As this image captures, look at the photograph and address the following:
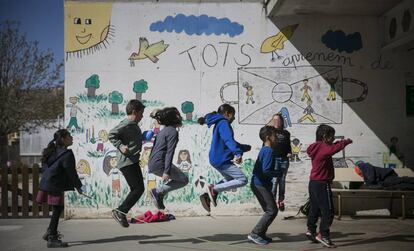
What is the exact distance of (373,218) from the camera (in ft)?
32.4

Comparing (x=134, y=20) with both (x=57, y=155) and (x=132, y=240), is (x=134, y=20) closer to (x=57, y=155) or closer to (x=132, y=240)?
(x=57, y=155)

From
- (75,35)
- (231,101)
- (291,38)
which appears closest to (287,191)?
(231,101)

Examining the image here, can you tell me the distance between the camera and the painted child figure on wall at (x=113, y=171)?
398 inches

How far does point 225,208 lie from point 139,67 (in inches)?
126

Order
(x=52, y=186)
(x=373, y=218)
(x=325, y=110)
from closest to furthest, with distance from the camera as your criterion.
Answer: (x=52, y=186) < (x=373, y=218) < (x=325, y=110)

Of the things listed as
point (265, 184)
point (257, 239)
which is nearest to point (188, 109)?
point (265, 184)

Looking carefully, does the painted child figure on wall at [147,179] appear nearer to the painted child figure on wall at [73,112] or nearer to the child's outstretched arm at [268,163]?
the painted child figure on wall at [73,112]

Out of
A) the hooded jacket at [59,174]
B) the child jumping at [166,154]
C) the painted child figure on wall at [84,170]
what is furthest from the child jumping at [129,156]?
the painted child figure on wall at [84,170]

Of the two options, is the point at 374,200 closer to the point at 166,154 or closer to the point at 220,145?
the point at 220,145

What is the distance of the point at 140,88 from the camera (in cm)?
1017

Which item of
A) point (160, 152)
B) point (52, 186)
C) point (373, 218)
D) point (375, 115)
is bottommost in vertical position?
point (373, 218)

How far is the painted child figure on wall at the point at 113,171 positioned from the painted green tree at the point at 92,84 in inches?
46.3

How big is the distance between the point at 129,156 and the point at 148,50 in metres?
3.32

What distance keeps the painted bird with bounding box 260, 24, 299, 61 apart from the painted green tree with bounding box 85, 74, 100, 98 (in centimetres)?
327
